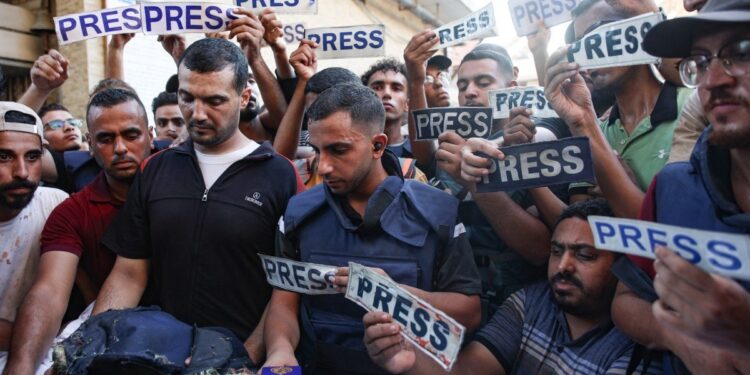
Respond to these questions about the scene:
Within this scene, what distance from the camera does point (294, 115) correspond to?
3.39m

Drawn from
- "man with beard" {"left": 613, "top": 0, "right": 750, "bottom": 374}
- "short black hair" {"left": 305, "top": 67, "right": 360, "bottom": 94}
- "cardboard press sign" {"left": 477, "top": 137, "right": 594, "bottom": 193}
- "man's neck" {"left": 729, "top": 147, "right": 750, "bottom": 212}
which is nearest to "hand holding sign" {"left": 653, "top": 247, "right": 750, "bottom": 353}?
"man with beard" {"left": 613, "top": 0, "right": 750, "bottom": 374}

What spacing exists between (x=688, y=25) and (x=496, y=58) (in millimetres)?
2142

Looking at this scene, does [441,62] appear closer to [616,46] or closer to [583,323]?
[616,46]

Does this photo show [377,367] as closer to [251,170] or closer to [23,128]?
[251,170]

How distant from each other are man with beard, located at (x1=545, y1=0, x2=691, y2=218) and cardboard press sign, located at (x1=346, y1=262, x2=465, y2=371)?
2.98 ft

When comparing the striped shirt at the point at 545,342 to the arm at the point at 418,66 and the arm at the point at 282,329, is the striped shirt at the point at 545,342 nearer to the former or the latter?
the arm at the point at 282,329

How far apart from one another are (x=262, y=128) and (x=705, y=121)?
112 inches

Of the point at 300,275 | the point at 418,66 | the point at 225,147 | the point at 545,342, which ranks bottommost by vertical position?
the point at 545,342

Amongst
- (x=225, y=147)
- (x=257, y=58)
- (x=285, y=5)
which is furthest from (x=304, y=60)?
(x=225, y=147)

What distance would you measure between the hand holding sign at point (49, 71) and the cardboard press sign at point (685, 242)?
3.35 m

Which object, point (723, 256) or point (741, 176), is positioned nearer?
point (723, 256)

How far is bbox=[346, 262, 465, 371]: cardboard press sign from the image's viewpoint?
1775 millimetres

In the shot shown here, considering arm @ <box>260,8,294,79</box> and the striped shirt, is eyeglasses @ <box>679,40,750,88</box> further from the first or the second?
arm @ <box>260,8,294,79</box>

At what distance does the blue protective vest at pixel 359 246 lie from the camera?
225 centimetres
